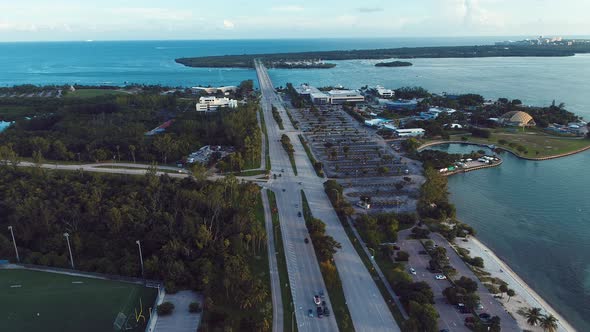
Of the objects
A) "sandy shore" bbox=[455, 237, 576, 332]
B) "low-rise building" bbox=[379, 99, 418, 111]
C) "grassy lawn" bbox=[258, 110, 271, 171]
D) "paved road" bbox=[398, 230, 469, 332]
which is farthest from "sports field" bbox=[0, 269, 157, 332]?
"low-rise building" bbox=[379, 99, 418, 111]

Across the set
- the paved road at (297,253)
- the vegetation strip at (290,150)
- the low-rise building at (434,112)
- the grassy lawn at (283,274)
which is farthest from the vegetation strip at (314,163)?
the low-rise building at (434,112)

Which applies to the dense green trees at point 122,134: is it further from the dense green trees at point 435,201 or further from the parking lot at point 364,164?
the dense green trees at point 435,201

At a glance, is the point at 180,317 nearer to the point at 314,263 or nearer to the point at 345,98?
the point at 314,263

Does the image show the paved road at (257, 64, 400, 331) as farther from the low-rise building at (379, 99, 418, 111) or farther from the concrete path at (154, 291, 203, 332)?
the low-rise building at (379, 99, 418, 111)

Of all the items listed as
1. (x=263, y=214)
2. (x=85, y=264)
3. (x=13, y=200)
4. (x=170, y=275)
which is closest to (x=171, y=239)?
(x=170, y=275)

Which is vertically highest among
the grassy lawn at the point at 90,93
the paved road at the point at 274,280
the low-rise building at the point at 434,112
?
the grassy lawn at the point at 90,93

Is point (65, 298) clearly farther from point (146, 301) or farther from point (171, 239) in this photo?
point (171, 239)

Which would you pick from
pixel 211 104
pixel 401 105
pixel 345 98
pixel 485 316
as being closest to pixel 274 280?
pixel 485 316
